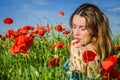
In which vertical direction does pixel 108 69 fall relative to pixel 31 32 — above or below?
below

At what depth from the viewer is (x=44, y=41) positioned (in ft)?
16.6

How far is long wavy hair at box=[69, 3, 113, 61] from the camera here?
3.05 m

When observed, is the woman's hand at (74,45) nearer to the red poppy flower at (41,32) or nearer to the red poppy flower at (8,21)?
the red poppy flower at (41,32)

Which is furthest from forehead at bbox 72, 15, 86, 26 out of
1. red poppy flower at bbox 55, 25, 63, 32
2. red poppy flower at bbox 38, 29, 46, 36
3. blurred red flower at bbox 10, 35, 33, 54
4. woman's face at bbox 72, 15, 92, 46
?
red poppy flower at bbox 55, 25, 63, 32

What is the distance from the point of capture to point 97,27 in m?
3.17

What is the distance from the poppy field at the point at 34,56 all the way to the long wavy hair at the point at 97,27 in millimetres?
193

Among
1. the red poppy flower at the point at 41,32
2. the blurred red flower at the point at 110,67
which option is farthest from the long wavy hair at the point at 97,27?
the red poppy flower at the point at 41,32

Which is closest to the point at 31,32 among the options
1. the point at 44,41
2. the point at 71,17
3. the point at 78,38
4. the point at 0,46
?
the point at 44,41

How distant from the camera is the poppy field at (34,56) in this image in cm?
258

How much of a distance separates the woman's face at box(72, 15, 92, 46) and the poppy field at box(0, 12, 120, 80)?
239 mm

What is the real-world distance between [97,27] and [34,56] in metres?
1.34

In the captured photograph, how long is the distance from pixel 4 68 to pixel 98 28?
1.26 m

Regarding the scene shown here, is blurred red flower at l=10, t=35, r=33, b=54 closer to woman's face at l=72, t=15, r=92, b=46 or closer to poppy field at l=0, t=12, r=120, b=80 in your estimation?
poppy field at l=0, t=12, r=120, b=80

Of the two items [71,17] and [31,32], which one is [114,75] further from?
[31,32]
